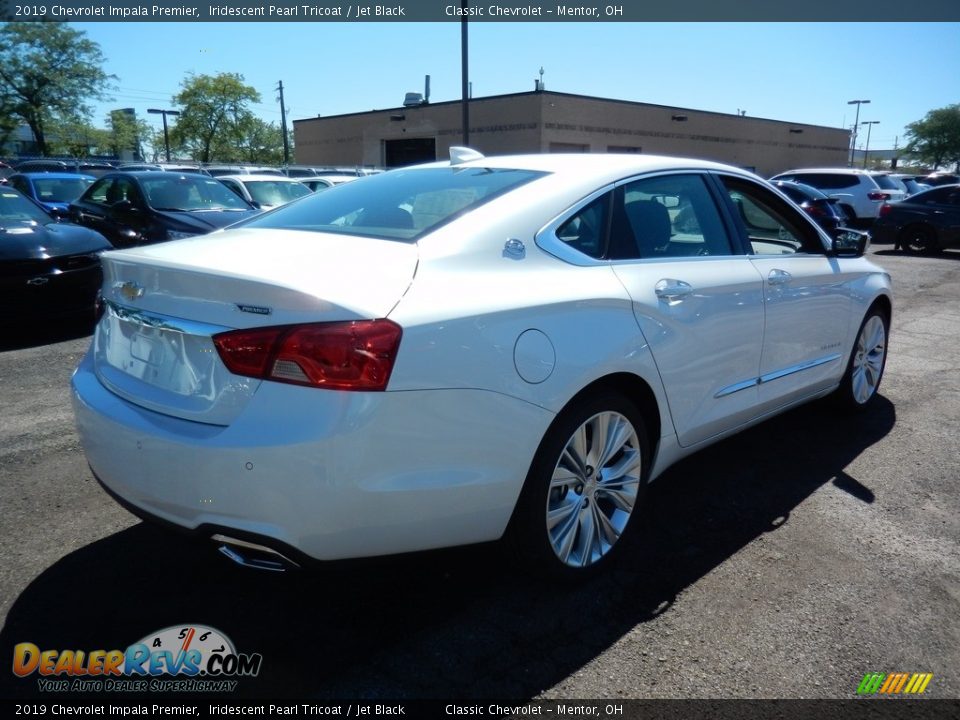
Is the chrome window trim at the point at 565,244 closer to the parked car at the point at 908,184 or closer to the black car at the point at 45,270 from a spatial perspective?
the black car at the point at 45,270

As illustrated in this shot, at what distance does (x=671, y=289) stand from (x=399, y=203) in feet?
3.98

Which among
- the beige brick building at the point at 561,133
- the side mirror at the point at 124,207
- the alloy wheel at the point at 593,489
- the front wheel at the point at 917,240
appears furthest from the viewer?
the beige brick building at the point at 561,133

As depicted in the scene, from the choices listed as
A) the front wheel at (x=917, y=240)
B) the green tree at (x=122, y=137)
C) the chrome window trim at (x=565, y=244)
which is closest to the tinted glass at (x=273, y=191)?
the chrome window trim at (x=565, y=244)

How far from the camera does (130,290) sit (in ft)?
8.60

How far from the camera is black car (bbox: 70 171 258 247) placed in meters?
9.09

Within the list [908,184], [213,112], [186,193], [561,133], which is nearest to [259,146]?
[213,112]

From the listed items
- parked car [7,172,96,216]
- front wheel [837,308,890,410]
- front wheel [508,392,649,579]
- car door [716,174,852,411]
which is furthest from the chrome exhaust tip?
parked car [7,172,96,216]

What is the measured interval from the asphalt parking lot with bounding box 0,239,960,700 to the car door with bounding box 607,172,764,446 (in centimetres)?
59

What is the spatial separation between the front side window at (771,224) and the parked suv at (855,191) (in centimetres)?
1660

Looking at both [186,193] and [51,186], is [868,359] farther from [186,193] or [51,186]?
[51,186]

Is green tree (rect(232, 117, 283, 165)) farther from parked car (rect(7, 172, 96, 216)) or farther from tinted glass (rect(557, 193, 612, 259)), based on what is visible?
tinted glass (rect(557, 193, 612, 259))

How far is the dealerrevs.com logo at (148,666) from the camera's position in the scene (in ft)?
7.77

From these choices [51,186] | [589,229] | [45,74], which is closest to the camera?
[589,229]

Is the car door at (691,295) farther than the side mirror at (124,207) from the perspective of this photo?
No
